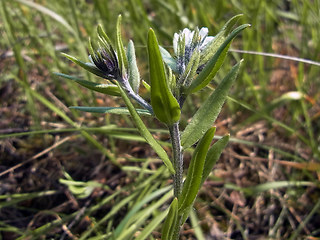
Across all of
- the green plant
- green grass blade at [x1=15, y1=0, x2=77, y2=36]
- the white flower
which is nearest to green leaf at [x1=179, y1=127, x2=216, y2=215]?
the green plant

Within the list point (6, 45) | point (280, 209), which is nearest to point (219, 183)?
point (280, 209)

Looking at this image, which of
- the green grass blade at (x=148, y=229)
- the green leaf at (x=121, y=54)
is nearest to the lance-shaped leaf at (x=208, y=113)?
the green leaf at (x=121, y=54)

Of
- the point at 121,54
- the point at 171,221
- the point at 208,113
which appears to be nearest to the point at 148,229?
the point at 171,221

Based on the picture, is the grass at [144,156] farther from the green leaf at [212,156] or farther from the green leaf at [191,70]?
the green leaf at [191,70]

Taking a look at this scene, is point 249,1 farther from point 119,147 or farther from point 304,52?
point 119,147

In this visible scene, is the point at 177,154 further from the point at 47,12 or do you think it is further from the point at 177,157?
the point at 47,12

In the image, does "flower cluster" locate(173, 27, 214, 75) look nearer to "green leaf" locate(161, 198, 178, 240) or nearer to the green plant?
the green plant
